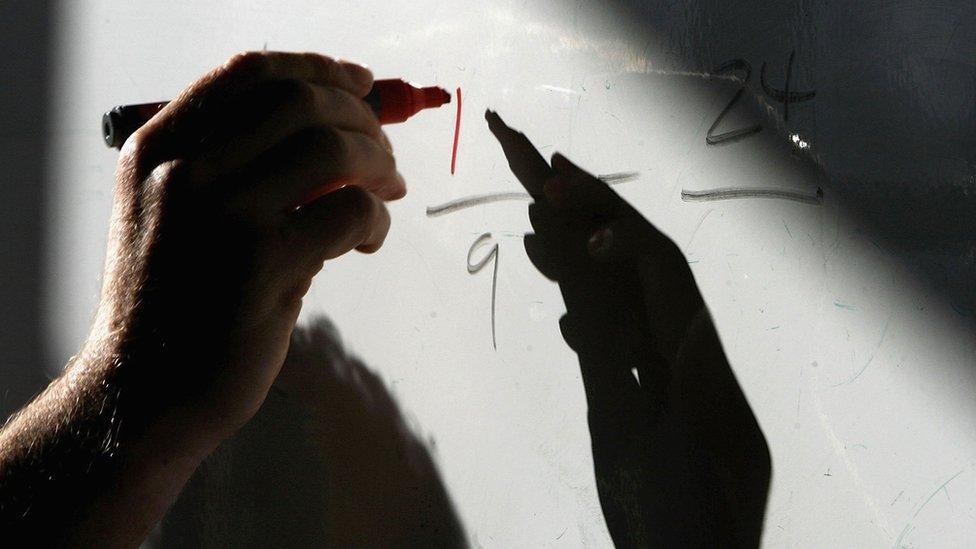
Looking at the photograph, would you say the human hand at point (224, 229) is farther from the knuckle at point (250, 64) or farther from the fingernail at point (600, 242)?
the fingernail at point (600, 242)

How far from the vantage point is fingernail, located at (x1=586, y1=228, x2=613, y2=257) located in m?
0.43

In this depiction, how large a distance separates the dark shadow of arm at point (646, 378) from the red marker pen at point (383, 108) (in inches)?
3.3

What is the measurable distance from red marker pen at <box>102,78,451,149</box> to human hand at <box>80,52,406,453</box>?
24 millimetres

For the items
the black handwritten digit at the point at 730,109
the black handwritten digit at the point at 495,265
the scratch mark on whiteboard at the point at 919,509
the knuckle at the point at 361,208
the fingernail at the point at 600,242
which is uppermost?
the black handwritten digit at the point at 730,109

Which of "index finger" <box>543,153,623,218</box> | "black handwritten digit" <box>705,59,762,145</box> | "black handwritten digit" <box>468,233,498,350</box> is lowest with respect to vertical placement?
"black handwritten digit" <box>468,233,498,350</box>

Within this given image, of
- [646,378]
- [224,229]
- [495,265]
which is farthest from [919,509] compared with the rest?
[224,229]

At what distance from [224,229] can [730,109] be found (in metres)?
0.27

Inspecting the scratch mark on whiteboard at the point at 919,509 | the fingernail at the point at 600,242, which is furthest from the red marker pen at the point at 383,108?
the scratch mark on whiteboard at the point at 919,509

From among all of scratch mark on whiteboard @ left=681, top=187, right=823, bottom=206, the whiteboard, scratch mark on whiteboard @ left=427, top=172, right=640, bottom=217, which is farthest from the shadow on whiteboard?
scratch mark on whiteboard @ left=681, top=187, right=823, bottom=206

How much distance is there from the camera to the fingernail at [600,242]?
16.8 inches

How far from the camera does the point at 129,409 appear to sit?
406 millimetres

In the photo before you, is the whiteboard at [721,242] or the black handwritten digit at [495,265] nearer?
the whiteboard at [721,242]

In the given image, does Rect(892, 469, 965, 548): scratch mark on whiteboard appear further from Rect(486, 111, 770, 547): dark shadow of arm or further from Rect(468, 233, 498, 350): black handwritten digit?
Rect(468, 233, 498, 350): black handwritten digit

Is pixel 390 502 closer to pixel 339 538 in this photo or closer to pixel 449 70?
pixel 339 538
